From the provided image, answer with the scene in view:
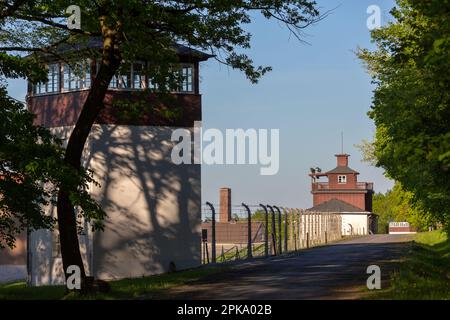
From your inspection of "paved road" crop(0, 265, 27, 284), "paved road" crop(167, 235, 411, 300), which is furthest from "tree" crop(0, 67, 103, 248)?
"paved road" crop(0, 265, 27, 284)

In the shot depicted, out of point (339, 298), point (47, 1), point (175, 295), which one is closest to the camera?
point (339, 298)

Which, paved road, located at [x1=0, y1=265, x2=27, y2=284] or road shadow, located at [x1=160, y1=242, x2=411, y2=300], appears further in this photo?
paved road, located at [x1=0, y1=265, x2=27, y2=284]

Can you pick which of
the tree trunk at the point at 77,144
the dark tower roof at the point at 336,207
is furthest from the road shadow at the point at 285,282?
the dark tower roof at the point at 336,207

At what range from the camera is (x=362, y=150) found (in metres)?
→ 59.0

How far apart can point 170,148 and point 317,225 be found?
2732 cm

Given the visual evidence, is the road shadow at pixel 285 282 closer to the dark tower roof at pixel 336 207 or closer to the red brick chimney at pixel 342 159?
the dark tower roof at pixel 336 207

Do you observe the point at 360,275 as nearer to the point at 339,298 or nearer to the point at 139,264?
the point at 339,298

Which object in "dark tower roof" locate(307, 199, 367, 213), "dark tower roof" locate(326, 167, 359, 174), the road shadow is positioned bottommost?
the road shadow

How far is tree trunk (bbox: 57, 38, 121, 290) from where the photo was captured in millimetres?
20484

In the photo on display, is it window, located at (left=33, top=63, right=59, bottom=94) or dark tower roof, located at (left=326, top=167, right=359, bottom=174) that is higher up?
dark tower roof, located at (left=326, top=167, right=359, bottom=174)

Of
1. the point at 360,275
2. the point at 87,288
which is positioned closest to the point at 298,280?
the point at 360,275

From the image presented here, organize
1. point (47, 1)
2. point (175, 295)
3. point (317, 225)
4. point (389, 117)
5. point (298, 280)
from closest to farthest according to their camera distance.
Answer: point (175, 295) → point (47, 1) → point (298, 280) → point (389, 117) → point (317, 225)

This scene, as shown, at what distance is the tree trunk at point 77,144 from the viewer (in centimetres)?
2048

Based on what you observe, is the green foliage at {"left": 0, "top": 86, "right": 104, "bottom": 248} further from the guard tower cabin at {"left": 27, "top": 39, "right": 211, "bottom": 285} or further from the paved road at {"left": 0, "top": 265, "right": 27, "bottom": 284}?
the paved road at {"left": 0, "top": 265, "right": 27, "bottom": 284}
